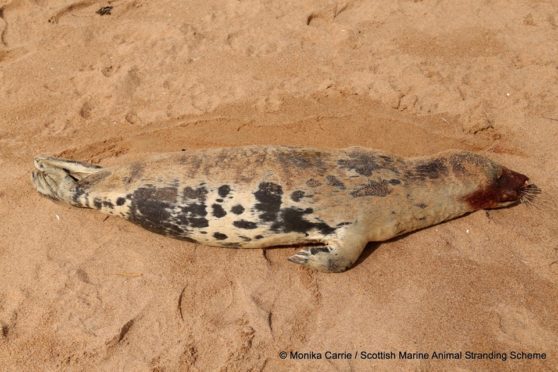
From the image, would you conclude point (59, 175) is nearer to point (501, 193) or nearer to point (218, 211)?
point (218, 211)

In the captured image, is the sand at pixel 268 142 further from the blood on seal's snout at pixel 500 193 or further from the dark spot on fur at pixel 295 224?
the dark spot on fur at pixel 295 224

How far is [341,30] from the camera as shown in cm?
591

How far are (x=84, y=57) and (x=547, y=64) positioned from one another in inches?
215

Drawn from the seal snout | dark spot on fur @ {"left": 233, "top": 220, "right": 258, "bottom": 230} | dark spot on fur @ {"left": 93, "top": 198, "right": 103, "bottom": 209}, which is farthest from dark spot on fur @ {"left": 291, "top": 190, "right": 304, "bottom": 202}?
the seal snout

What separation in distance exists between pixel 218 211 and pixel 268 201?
1.32ft

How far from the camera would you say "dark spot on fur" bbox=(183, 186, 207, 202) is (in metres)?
3.75

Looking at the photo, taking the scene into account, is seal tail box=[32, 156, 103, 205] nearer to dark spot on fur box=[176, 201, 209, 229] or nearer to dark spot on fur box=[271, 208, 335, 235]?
dark spot on fur box=[176, 201, 209, 229]

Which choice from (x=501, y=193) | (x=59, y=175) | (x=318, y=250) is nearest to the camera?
(x=318, y=250)

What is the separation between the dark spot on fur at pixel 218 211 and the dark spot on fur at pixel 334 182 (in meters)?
0.86

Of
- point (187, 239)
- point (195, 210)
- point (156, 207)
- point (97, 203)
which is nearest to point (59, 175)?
point (97, 203)

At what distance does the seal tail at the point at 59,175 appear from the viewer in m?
4.31

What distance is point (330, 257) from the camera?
3.87 meters

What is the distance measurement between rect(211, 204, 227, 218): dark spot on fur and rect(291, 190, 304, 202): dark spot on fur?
549 millimetres

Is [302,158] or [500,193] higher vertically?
[302,158]
